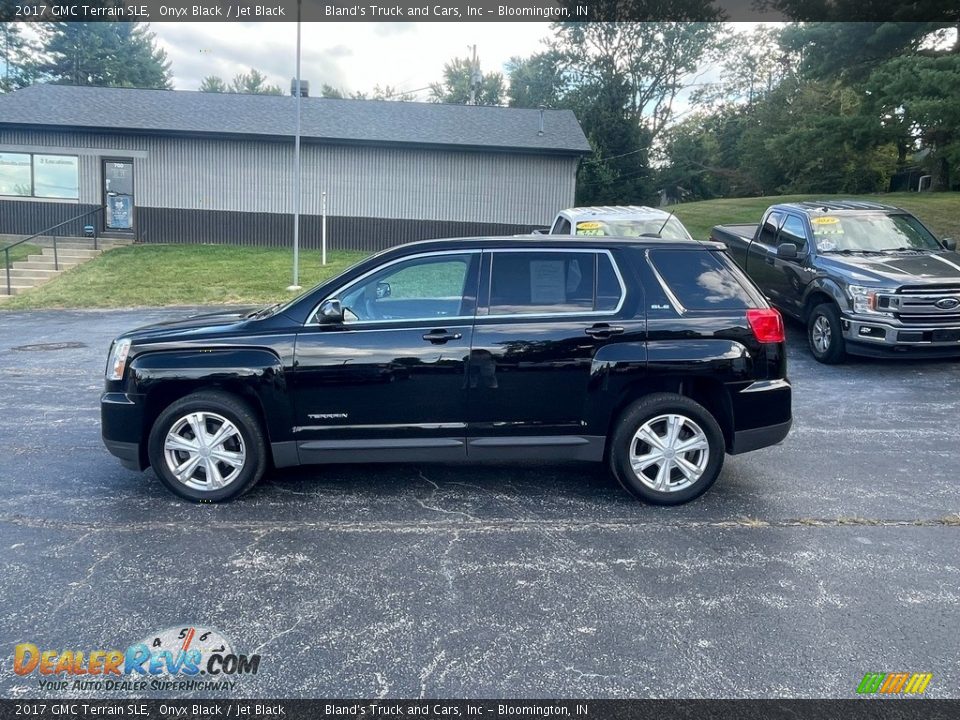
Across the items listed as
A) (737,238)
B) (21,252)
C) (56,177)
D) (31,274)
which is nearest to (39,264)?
(31,274)

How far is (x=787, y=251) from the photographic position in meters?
10.6

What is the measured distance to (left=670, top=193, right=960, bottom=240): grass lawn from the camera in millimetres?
22484

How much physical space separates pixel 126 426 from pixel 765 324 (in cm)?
438

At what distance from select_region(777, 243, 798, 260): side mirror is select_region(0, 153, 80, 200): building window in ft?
65.9

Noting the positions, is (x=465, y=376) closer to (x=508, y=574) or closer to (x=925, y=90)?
(x=508, y=574)

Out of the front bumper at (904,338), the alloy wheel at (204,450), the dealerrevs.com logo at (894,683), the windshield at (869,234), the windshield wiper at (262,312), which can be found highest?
the windshield at (869,234)

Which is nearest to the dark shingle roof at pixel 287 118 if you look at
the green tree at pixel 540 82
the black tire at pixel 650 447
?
the black tire at pixel 650 447

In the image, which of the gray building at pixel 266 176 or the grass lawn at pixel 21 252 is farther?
the gray building at pixel 266 176

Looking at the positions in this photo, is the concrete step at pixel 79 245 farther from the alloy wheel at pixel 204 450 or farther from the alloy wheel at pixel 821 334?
the alloy wheel at pixel 204 450

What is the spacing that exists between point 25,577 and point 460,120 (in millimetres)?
22486

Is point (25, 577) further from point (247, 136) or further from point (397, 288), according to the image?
point (247, 136)

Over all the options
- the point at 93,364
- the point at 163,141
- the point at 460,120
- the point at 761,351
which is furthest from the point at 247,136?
the point at 761,351

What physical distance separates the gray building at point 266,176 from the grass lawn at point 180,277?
1313mm

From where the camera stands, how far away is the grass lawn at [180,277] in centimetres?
1656
